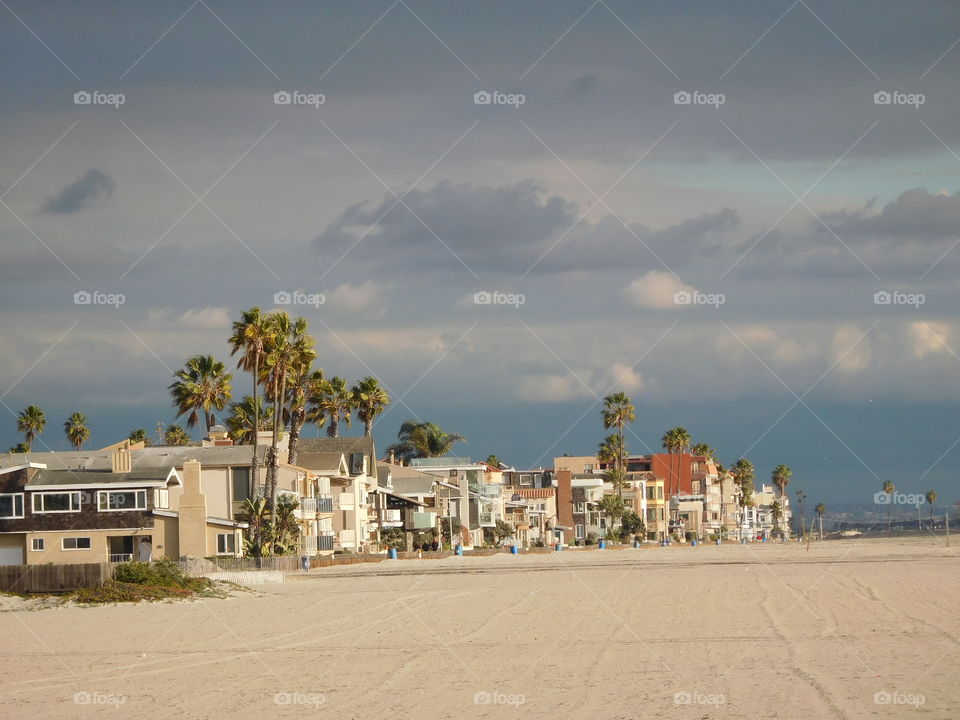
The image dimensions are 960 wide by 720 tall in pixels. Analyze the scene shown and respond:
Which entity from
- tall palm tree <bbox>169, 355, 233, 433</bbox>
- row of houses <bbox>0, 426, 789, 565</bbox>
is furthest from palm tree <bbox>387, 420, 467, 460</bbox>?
tall palm tree <bbox>169, 355, 233, 433</bbox>

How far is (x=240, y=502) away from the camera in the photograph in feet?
219

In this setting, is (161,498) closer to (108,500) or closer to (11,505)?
(108,500)

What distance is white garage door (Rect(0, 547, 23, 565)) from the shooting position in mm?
55344

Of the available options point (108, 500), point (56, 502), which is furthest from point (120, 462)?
point (56, 502)

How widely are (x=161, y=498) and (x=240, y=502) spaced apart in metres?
10.3

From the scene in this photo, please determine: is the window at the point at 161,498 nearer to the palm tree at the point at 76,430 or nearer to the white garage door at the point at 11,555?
the white garage door at the point at 11,555

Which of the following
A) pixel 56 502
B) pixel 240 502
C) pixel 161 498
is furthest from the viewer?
pixel 240 502

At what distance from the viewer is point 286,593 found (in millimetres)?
40938

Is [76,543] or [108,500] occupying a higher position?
[108,500]

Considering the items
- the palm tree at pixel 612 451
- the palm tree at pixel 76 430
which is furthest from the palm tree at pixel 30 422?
the palm tree at pixel 612 451

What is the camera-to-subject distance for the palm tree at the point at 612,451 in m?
139

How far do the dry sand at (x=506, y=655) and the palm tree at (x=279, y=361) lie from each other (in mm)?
25173

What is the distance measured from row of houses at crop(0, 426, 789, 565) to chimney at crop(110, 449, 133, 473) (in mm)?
67

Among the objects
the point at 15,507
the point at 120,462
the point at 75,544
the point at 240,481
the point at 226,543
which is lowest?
the point at 226,543
